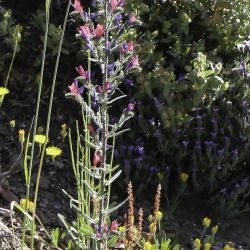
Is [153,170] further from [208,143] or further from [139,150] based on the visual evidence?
[208,143]

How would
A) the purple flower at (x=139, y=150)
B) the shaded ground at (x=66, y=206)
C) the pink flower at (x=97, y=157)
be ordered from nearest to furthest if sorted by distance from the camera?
1. the pink flower at (x=97, y=157)
2. the shaded ground at (x=66, y=206)
3. the purple flower at (x=139, y=150)

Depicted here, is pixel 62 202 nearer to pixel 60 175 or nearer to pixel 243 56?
pixel 60 175

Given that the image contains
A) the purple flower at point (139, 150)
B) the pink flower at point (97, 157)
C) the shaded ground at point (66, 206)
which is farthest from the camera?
the purple flower at point (139, 150)

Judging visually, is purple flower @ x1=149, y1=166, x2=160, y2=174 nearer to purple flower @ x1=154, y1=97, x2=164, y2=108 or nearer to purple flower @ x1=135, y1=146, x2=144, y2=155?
purple flower @ x1=135, y1=146, x2=144, y2=155

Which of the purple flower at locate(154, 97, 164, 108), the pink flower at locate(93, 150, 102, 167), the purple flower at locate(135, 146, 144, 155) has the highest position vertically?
the pink flower at locate(93, 150, 102, 167)

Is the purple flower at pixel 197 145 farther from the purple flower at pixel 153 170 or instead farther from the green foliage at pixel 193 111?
the purple flower at pixel 153 170

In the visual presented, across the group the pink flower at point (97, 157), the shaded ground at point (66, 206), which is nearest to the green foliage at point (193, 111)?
the shaded ground at point (66, 206)

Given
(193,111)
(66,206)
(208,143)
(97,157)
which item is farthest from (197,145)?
(97,157)

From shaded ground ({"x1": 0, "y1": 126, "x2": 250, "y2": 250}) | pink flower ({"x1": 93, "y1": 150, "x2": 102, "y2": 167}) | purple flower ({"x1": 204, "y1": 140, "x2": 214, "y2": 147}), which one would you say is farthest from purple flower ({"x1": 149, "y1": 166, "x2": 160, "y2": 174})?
pink flower ({"x1": 93, "y1": 150, "x2": 102, "y2": 167})

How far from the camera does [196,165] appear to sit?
312 centimetres

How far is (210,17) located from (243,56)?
0.30m

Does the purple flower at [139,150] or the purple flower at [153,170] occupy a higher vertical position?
the purple flower at [139,150]

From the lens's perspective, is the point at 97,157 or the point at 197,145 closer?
the point at 97,157

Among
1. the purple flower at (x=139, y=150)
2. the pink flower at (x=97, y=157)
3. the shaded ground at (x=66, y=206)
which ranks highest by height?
the pink flower at (x=97, y=157)
